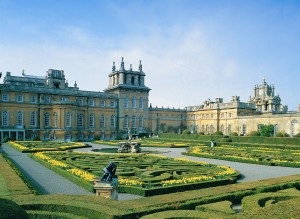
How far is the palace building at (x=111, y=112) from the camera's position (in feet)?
161

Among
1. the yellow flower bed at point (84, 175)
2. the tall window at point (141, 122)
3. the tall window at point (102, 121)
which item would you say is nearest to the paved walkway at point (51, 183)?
the yellow flower bed at point (84, 175)

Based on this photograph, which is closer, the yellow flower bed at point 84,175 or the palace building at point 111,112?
the yellow flower bed at point 84,175

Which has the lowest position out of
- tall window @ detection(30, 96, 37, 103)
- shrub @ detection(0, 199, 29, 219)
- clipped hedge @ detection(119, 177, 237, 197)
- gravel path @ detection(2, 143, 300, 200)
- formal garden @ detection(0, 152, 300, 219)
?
gravel path @ detection(2, 143, 300, 200)

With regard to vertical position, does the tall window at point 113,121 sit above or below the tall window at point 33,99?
below

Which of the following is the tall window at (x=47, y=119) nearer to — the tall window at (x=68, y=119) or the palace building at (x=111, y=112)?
the palace building at (x=111, y=112)

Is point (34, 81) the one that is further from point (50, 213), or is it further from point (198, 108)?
point (50, 213)

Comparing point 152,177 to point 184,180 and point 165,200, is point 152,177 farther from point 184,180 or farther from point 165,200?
point 165,200

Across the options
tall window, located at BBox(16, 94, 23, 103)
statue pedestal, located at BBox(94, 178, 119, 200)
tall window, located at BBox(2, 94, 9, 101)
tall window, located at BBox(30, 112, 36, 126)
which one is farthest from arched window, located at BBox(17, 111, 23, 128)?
statue pedestal, located at BBox(94, 178, 119, 200)

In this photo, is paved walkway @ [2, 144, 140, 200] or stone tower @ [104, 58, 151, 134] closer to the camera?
paved walkway @ [2, 144, 140, 200]

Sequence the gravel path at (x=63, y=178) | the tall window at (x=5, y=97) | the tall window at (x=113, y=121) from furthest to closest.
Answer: the tall window at (x=113, y=121)
the tall window at (x=5, y=97)
the gravel path at (x=63, y=178)

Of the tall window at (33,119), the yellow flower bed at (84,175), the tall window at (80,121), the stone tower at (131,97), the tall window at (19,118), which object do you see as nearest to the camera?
the yellow flower bed at (84,175)

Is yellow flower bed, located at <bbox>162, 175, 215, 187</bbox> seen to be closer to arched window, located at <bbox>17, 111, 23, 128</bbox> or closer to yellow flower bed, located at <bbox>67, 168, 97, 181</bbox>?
yellow flower bed, located at <bbox>67, 168, 97, 181</bbox>

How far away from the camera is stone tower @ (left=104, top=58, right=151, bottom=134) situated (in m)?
58.5

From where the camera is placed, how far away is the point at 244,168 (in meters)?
19.1
